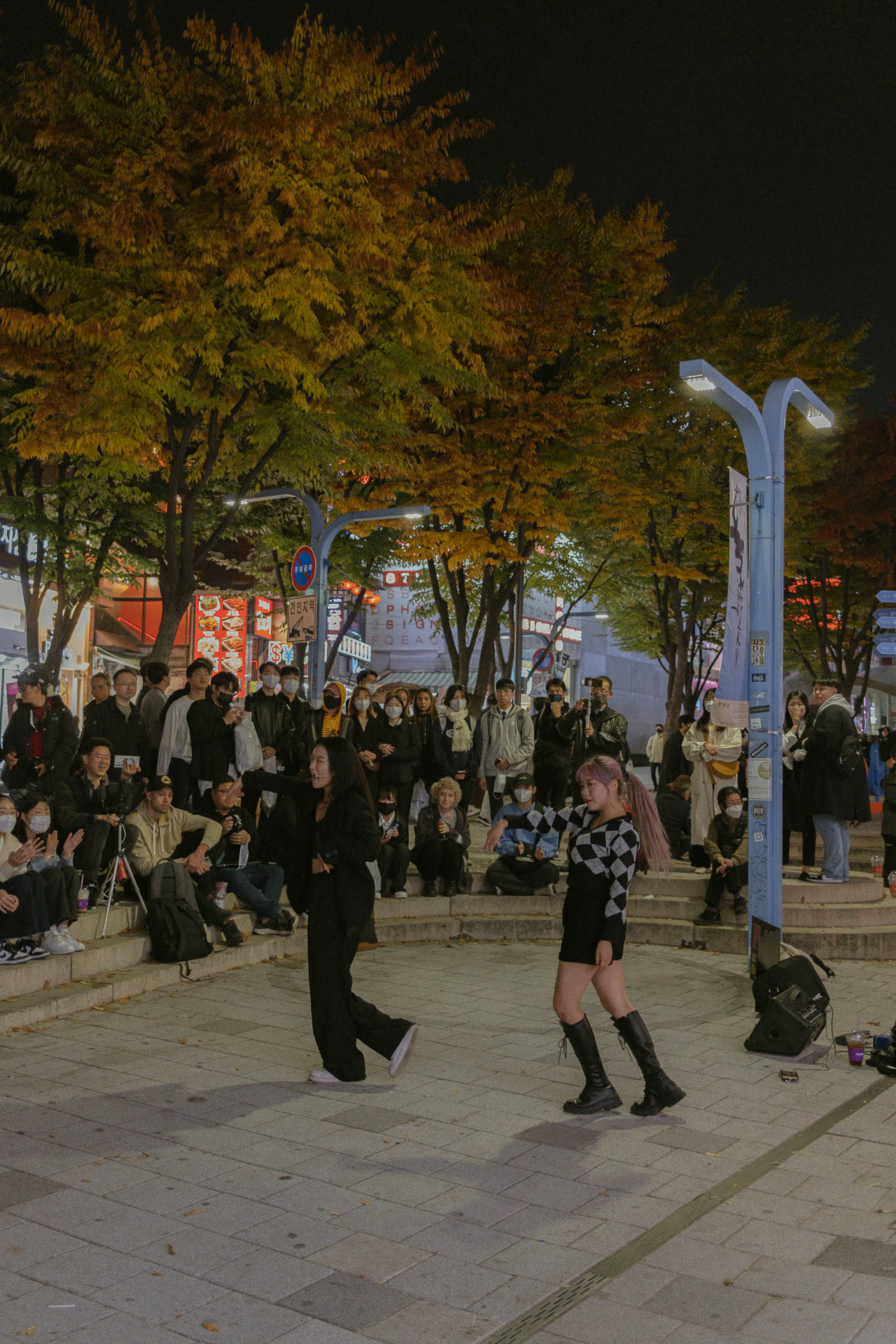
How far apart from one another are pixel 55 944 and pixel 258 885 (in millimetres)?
2456

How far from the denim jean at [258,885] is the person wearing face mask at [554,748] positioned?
4352 mm

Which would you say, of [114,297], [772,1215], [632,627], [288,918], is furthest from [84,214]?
[632,627]

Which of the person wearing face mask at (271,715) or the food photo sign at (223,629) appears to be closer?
the person wearing face mask at (271,715)

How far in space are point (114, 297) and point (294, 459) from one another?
314 centimetres

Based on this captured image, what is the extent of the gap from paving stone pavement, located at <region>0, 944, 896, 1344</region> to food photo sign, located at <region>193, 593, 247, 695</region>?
25698 mm

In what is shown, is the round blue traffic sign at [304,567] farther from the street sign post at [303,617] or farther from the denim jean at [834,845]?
the denim jean at [834,845]

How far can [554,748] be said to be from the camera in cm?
1392

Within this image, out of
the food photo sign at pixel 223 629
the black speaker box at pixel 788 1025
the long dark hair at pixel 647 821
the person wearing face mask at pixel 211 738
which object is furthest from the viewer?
the food photo sign at pixel 223 629

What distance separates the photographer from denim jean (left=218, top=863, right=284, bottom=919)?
10.2 meters

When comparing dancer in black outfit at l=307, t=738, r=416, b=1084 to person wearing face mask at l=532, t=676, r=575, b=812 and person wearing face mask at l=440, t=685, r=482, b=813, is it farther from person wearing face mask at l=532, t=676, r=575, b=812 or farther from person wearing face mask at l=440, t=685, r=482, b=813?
person wearing face mask at l=532, t=676, r=575, b=812

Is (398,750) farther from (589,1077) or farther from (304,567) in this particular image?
(589,1077)

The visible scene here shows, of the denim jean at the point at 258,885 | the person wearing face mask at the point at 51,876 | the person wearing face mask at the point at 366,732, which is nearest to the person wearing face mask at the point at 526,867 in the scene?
the person wearing face mask at the point at 366,732

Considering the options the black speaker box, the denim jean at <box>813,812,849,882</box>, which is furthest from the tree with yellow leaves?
the black speaker box

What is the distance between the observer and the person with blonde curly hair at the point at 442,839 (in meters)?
11.8
